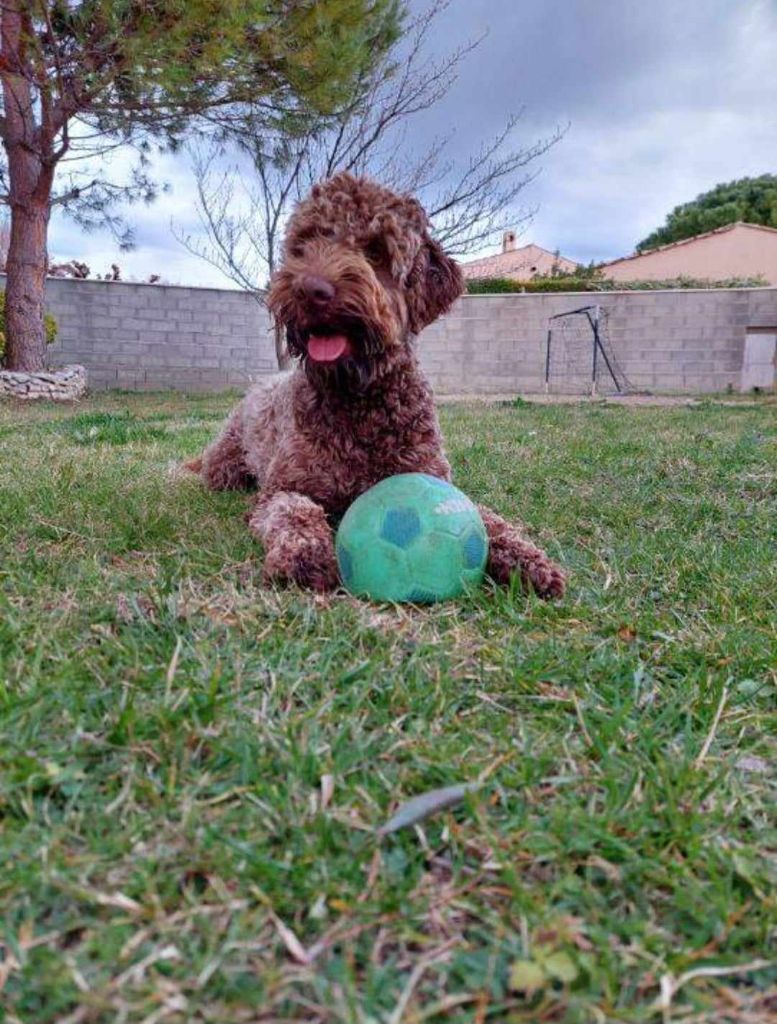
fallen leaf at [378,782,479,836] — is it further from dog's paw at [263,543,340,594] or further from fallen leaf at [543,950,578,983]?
dog's paw at [263,543,340,594]

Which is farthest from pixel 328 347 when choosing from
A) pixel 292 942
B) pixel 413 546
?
pixel 292 942

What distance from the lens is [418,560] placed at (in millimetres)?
2451

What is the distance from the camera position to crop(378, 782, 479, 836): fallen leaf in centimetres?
131

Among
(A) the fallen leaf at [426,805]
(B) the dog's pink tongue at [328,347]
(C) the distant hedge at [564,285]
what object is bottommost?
(A) the fallen leaf at [426,805]

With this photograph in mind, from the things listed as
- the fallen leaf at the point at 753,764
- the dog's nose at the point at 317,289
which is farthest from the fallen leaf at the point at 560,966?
the dog's nose at the point at 317,289

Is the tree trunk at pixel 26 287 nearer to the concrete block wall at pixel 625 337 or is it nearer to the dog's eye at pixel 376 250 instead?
the concrete block wall at pixel 625 337

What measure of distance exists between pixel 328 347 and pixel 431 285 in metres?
0.64

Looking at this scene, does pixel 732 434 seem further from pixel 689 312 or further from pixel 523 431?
pixel 689 312

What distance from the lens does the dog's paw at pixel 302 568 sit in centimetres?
255

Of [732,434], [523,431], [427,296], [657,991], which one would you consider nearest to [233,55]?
[523,431]

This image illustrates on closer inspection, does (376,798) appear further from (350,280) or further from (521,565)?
(350,280)

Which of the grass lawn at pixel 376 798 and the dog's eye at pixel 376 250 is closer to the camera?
the grass lawn at pixel 376 798

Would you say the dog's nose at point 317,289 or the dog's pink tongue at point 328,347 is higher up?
the dog's nose at point 317,289

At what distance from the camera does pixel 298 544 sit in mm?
2617
